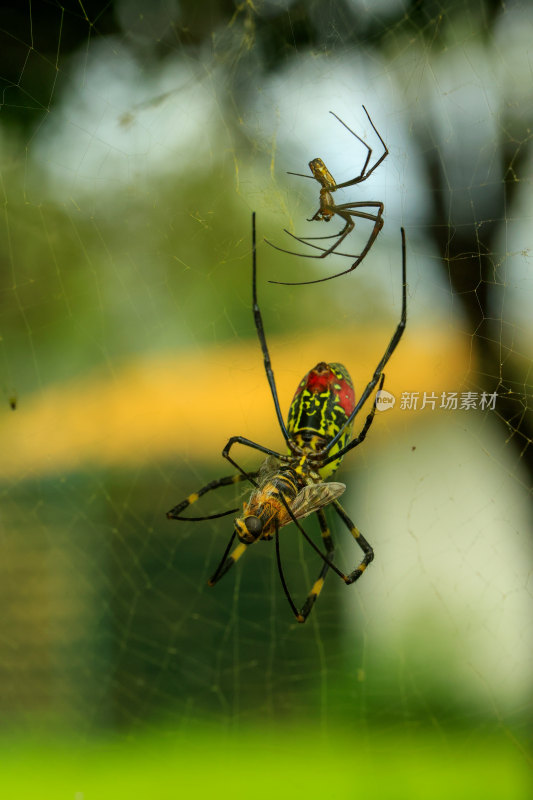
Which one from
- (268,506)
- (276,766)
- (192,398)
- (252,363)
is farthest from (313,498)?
(276,766)

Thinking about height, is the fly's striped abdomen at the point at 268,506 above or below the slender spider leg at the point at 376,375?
below

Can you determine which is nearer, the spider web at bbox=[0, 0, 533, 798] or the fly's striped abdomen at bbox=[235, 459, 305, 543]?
the fly's striped abdomen at bbox=[235, 459, 305, 543]

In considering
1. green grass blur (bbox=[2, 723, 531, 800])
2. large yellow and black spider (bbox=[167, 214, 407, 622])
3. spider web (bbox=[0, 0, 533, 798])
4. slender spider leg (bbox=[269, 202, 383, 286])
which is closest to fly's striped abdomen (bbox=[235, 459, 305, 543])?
large yellow and black spider (bbox=[167, 214, 407, 622])

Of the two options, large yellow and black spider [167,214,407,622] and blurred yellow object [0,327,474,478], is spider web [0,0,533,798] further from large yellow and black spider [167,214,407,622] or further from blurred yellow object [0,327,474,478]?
large yellow and black spider [167,214,407,622]

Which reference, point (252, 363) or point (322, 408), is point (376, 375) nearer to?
point (322, 408)

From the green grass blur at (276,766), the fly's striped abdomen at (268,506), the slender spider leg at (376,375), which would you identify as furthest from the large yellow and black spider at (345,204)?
the green grass blur at (276,766)

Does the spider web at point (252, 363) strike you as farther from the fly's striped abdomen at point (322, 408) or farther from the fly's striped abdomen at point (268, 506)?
the fly's striped abdomen at point (268, 506)
